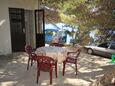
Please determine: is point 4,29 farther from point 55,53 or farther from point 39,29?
point 55,53

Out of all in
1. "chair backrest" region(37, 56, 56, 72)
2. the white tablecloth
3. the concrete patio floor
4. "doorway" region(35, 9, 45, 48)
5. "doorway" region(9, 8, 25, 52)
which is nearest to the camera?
"chair backrest" region(37, 56, 56, 72)

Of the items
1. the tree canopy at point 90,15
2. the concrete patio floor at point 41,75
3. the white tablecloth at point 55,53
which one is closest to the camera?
the concrete patio floor at point 41,75

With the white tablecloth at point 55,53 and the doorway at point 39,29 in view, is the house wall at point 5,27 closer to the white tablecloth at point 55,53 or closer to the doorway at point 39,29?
the doorway at point 39,29

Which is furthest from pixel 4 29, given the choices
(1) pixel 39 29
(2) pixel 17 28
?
(1) pixel 39 29

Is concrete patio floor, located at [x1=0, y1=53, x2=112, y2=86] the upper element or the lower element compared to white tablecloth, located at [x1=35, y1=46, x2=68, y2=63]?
lower

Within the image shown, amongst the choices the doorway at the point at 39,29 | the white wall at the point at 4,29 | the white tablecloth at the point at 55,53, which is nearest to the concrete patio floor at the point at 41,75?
the white tablecloth at the point at 55,53

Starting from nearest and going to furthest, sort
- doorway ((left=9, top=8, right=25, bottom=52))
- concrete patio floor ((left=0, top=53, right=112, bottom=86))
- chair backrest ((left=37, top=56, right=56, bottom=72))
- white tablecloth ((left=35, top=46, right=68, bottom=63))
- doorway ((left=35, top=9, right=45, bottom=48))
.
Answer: chair backrest ((left=37, top=56, right=56, bottom=72)), concrete patio floor ((left=0, top=53, right=112, bottom=86)), white tablecloth ((left=35, top=46, right=68, bottom=63)), doorway ((left=9, top=8, right=25, bottom=52)), doorway ((left=35, top=9, right=45, bottom=48))

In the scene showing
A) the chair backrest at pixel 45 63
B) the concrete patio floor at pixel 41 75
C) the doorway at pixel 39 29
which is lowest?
the concrete patio floor at pixel 41 75

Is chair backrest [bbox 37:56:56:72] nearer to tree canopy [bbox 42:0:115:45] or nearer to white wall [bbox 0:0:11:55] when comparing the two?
white wall [bbox 0:0:11:55]

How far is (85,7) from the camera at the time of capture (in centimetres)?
1630

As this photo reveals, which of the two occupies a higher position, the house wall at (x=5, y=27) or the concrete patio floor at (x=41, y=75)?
the house wall at (x=5, y=27)

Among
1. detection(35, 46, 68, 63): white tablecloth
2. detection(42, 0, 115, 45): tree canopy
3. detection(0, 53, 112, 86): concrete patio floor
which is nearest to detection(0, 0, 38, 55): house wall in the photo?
detection(0, 53, 112, 86): concrete patio floor

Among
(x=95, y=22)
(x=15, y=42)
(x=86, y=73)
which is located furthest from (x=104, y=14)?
(x=86, y=73)

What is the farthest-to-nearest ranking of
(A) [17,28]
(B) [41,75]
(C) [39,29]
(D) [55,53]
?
(C) [39,29] < (A) [17,28] < (B) [41,75] < (D) [55,53]
